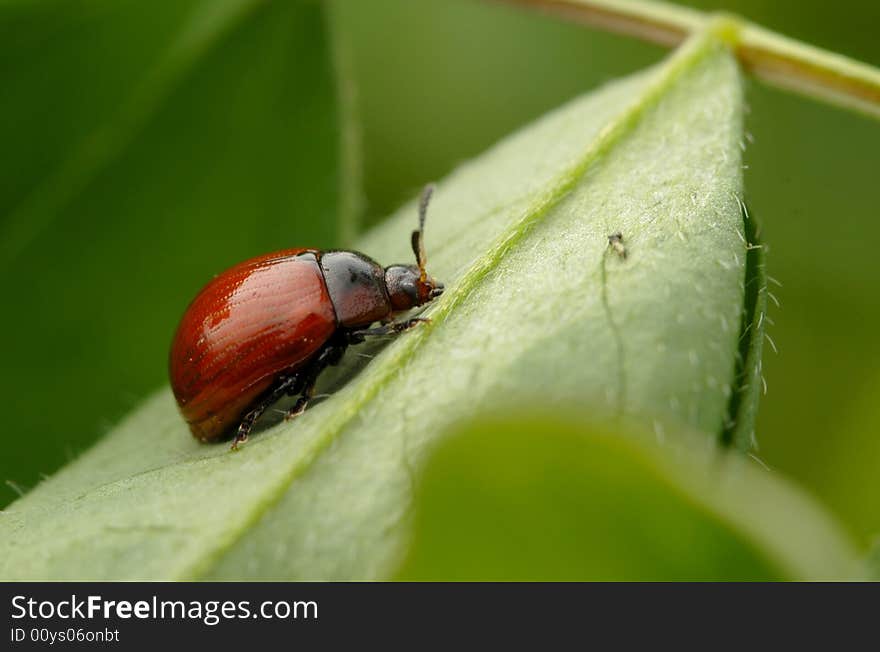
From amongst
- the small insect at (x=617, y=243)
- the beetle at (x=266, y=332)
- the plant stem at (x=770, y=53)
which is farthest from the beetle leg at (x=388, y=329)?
the plant stem at (x=770, y=53)

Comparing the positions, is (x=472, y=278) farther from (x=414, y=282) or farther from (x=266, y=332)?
(x=266, y=332)

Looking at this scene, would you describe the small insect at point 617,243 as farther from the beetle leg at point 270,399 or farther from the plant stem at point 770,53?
the plant stem at point 770,53

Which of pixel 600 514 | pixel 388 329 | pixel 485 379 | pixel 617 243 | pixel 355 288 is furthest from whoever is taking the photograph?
pixel 355 288

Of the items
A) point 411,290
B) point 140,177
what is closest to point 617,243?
point 411,290

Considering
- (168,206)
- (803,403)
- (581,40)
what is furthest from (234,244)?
(803,403)

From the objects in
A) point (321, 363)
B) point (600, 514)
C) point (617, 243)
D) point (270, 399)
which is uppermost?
point (617, 243)

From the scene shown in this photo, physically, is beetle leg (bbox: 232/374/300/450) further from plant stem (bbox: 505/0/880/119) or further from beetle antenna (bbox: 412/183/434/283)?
plant stem (bbox: 505/0/880/119)

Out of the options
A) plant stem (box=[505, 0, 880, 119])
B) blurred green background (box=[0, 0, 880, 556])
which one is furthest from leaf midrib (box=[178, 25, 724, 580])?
blurred green background (box=[0, 0, 880, 556])
